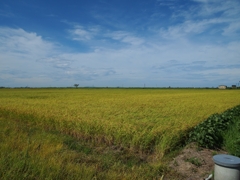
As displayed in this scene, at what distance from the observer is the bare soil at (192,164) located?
13.4ft

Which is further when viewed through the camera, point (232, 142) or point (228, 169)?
point (232, 142)

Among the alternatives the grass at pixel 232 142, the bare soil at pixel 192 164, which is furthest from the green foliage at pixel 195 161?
the grass at pixel 232 142

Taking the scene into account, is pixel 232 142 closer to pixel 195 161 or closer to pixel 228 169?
pixel 195 161

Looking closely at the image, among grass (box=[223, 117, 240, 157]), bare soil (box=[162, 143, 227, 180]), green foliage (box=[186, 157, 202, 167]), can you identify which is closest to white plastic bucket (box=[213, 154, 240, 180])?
bare soil (box=[162, 143, 227, 180])

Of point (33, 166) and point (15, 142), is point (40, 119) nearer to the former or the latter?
point (15, 142)

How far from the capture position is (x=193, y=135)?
623 centimetres

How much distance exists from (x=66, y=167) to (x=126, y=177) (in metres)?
1.14

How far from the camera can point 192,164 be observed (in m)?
4.53

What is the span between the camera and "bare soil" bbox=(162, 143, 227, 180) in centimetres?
409

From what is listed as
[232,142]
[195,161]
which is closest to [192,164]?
[195,161]

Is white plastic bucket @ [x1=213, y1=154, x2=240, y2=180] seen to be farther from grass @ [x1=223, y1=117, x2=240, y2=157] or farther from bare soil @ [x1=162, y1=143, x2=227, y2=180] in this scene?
grass @ [x1=223, y1=117, x2=240, y2=157]

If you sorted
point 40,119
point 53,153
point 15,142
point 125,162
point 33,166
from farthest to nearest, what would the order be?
point 40,119
point 15,142
point 125,162
point 53,153
point 33,166

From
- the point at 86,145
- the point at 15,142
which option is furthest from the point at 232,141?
the point at 15,142

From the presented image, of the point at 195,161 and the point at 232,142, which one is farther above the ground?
the point at 232,142
